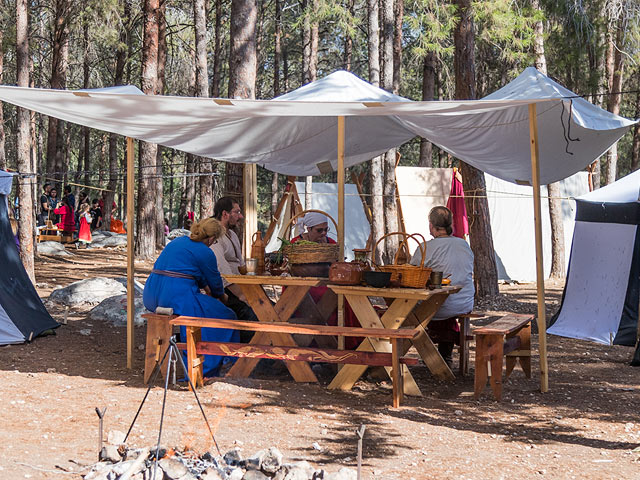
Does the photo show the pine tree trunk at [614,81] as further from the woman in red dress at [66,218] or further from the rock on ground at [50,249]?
the woman in red dress at [66,218]

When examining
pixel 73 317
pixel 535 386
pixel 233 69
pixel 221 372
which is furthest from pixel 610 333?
pixel 73 317

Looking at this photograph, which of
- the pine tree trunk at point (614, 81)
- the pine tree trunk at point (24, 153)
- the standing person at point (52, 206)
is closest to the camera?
the pine tree trunk at point (24, 153)

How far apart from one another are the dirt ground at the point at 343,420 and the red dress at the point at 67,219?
11.3m

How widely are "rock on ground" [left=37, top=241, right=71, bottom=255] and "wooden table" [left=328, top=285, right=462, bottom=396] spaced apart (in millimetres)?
11088

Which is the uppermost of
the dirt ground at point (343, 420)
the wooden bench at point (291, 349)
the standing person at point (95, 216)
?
the standing person at point (95, 216)

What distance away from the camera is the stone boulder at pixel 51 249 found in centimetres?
1463

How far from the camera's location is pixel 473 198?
30.5ft

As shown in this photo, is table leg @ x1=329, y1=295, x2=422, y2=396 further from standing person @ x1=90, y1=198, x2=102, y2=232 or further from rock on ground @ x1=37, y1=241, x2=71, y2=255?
standing person @ x1=90, y1=198, x2=102, y2=232

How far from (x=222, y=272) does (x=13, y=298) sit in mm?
2134

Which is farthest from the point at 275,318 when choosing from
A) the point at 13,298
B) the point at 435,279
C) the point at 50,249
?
the point at 50,249

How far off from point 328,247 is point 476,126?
73.5 inches

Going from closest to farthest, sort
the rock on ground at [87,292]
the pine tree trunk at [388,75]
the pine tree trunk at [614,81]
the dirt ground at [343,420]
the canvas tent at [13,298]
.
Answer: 1. the dirt ground at [343,420]
2. the canvas tent at [13,298]
3. the rock on ground at [87,292]
4. the pine tree trunk at [388,75]
5. the pine tree trunk at [614,81]

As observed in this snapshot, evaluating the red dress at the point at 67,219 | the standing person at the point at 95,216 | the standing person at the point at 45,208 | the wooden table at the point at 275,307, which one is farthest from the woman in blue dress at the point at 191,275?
the standing person at the point at 95,216

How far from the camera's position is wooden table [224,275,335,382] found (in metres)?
5.04
